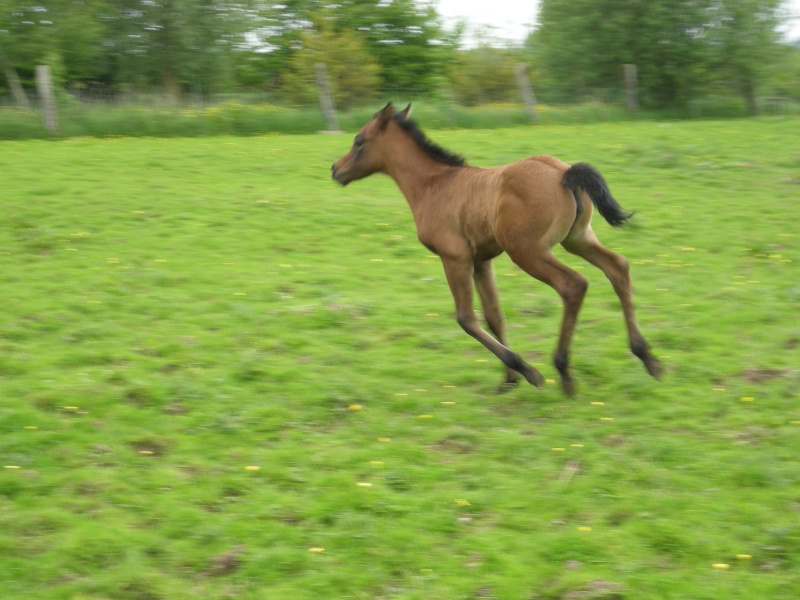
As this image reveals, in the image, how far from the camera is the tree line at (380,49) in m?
24.9

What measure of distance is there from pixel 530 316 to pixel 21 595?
5.32 m

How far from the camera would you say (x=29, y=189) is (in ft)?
41.2

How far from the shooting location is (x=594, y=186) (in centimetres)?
591

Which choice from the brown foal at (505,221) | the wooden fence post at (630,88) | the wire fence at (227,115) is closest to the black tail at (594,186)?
the brown foal at (505,221)

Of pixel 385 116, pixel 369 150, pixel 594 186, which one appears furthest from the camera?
pixel 369 150

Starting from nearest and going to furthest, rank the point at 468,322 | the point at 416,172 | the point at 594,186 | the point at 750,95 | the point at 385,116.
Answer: the point at 594,186 → the point at 468,322 → the point at 416,172 → the point at 385,116 → the point at 750,95

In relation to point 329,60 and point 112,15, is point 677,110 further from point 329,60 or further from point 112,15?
point 112,15

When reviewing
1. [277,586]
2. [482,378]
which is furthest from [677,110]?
[277,586]

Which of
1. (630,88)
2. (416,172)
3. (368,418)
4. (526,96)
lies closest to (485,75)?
(630,88)

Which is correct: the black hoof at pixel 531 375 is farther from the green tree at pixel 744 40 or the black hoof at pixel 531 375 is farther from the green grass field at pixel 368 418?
the green tree at pixel 744 40

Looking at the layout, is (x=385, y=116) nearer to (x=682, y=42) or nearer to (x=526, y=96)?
(x=526, y=96)

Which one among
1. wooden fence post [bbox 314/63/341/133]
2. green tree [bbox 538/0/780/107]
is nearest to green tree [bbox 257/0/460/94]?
green tree [bbox 538/0/780/107]

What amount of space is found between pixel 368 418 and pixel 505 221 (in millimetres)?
1695

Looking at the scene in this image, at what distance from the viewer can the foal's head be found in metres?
7.20
